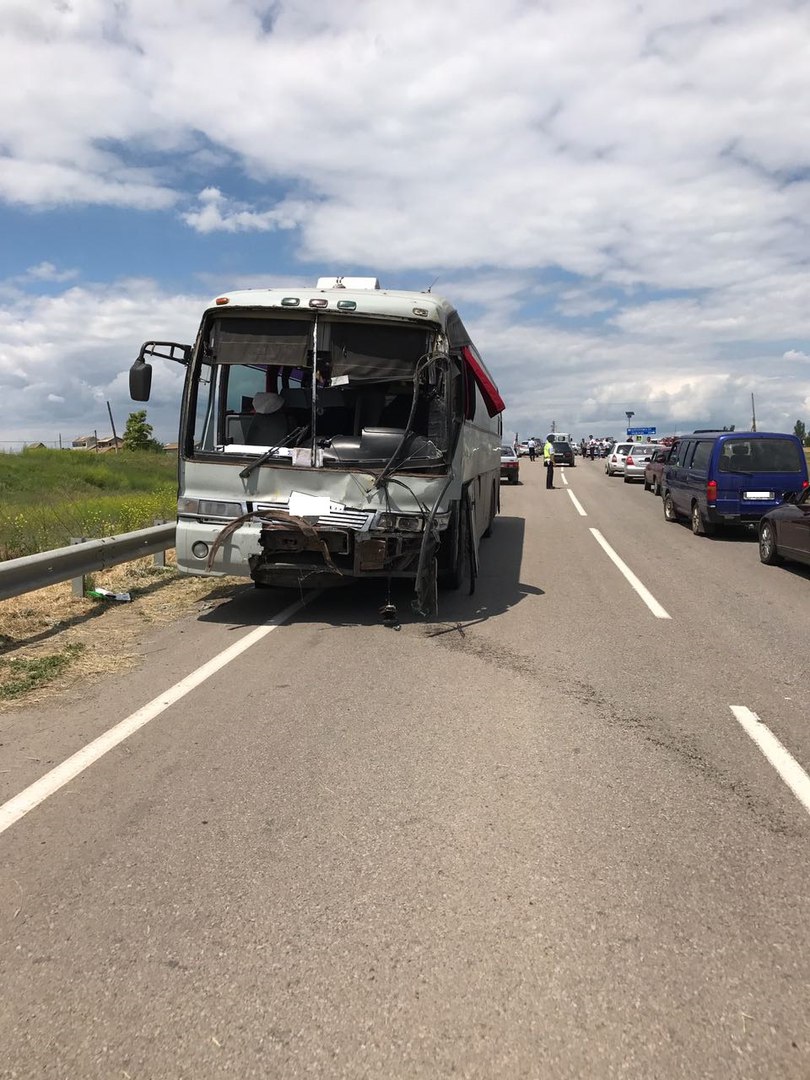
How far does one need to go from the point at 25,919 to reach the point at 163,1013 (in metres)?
0.87

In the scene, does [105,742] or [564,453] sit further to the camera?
[564,453]

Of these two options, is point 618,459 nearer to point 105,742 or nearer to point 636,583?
point 636,583

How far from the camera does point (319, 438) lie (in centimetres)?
848

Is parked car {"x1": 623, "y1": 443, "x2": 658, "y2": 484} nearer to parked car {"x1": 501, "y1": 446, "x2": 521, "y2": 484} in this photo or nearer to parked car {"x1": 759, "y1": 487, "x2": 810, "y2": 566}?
parked car {"x1": 501, "y1": 446, "x2": 521, "y2": 484}

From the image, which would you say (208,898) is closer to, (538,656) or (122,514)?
(538,656)

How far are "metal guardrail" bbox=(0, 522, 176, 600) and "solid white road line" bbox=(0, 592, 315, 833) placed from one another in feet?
6.70

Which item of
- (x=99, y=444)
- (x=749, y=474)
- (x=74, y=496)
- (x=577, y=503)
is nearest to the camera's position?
(x=749, y=474)

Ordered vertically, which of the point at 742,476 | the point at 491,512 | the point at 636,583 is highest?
the point at 742,476

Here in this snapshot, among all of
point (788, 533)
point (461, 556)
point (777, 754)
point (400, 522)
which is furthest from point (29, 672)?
point (788, 533)

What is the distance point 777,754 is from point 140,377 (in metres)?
6.58

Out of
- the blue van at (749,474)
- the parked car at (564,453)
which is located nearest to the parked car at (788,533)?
the blue van at (749,474)

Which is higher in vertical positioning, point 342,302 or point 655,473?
point 342,302

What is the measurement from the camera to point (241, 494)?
8453 millimetres

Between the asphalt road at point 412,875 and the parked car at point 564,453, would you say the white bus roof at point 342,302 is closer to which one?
the asphalt road at point 412,875
